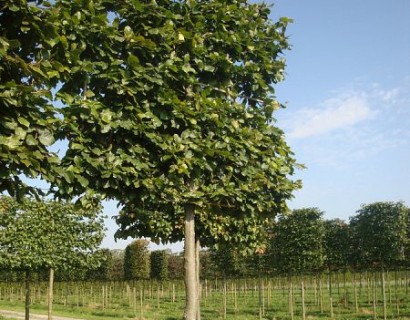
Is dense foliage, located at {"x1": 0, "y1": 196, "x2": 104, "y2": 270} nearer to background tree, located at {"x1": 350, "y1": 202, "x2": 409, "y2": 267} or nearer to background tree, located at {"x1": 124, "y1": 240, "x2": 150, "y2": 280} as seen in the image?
background tree, located at {"x1": 350, "y1": 202, "x2": 409, "y2": 267}

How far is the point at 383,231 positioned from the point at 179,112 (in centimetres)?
1763

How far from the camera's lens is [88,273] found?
147 feet

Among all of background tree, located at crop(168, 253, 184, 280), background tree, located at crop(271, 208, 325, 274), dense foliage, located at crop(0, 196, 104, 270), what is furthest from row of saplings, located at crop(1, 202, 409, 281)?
background tree, located at crop(168, 253, 184, 280)

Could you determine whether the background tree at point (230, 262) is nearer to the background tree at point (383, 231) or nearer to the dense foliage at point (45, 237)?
the background tree at point (383, 231)

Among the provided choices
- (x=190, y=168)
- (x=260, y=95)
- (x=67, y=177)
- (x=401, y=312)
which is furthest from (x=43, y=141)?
(x=401, y=312)

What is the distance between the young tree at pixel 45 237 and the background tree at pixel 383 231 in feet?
41.4

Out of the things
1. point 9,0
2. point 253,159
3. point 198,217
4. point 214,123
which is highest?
point 9,0

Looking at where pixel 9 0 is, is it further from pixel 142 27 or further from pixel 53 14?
pixel 142 27

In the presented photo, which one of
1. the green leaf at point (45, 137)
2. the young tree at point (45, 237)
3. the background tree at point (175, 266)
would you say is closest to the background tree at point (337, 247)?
the young tree at point (45, 237)

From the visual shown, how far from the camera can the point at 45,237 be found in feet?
55.7

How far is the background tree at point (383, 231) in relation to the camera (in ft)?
69.3

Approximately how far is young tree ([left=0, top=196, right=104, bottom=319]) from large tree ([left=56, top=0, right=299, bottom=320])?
9883 millimetres

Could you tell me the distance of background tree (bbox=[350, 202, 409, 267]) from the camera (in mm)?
21111

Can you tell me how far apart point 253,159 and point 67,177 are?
10.1 ft
